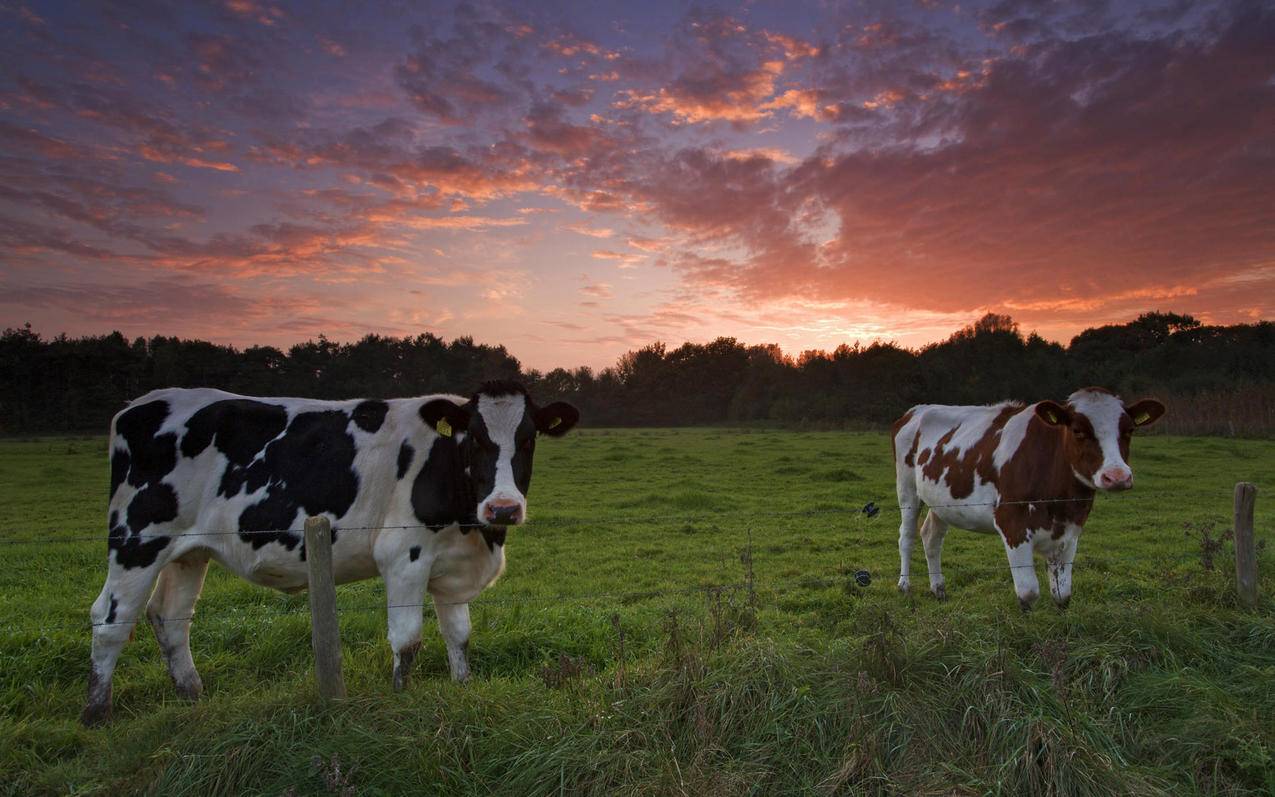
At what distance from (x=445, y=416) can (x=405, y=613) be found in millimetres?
1357

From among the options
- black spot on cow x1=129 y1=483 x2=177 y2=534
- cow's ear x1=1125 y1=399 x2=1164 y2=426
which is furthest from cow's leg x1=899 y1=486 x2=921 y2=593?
black spot on cow x1=129 y1=483 x2=177 y2=534

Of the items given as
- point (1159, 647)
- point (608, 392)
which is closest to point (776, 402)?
point (608, 392)

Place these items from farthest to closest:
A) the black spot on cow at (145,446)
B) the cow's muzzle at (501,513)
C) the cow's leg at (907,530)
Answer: the cow's leg at (907,530) → the black spot on cow at (145,446) → the cow's muzzle at (501,513)

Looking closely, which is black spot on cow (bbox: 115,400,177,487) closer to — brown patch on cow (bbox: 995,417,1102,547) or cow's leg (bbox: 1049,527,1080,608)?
brown patch on cow (bbox: 995,417,1102,547)

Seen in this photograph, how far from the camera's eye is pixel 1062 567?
646 centimetres

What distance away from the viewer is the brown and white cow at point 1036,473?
Answer: 20.6 feet

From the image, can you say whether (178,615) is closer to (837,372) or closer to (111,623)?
(111,623)

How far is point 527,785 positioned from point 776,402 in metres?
60.0

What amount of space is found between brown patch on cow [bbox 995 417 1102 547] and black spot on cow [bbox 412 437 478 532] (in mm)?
4877

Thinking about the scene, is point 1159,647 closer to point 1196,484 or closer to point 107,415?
point 1196,484


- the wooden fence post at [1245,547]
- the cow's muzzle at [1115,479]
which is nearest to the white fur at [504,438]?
the cow's muzzle at [1115,479]

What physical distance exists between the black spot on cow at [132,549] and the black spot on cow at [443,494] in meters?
1.84

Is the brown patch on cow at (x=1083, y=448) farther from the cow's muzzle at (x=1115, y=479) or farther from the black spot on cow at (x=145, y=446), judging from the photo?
the black spot on cow at (x=145, y=446)

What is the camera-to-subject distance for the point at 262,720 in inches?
147
